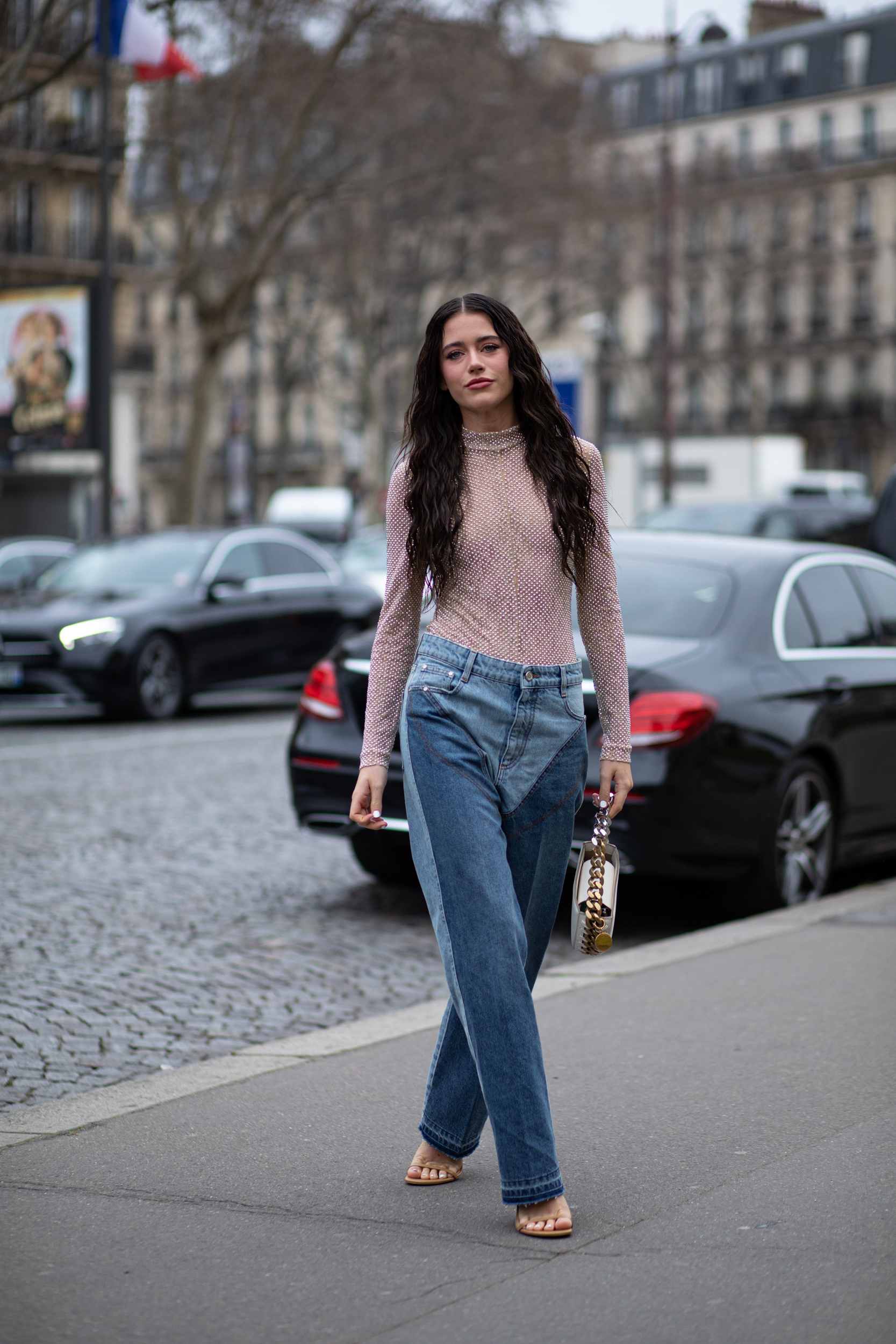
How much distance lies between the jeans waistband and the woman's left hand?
9.7 inches

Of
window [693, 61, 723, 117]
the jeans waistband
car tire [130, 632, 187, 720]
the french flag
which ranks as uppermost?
window [693, 61, 723, 117]

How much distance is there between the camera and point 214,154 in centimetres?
2986

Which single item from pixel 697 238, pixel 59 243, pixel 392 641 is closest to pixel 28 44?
pixel 392 641

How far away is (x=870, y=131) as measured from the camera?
3130 inches

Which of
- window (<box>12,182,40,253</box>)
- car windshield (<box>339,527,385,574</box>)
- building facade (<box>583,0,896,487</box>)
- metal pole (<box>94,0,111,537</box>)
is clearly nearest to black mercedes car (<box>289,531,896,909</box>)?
car windshield (<box>339,527,385,574</box>)

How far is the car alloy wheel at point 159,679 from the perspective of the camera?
50.0 feet

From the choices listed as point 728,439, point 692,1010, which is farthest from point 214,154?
point 692,1010

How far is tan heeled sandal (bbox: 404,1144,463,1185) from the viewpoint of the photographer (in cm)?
406

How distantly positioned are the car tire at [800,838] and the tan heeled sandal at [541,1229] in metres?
3.67

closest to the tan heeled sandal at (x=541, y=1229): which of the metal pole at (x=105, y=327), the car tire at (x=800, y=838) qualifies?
the car tire at (x=800, y=838)

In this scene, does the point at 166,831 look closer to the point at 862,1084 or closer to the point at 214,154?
the point at 862,1084

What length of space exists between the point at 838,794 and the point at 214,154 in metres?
24.2

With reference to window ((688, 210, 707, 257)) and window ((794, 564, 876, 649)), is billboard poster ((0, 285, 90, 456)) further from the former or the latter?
window ((688, 210, 707, 257))

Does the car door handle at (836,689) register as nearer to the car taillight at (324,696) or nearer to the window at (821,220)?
the car taillight at (324,696)
